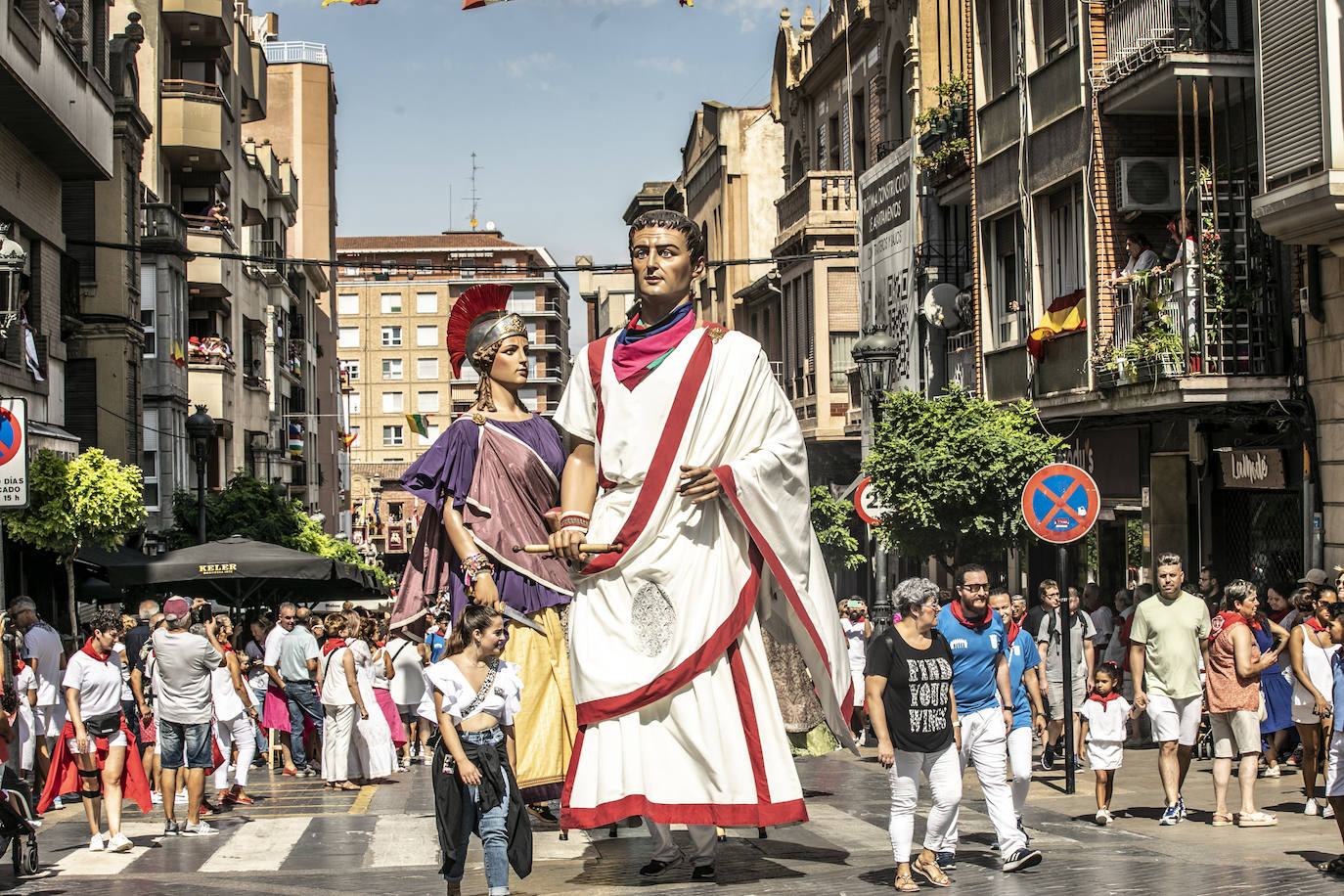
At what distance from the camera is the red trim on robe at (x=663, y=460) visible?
8445 millimetres

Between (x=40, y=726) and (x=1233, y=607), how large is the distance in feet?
30.7

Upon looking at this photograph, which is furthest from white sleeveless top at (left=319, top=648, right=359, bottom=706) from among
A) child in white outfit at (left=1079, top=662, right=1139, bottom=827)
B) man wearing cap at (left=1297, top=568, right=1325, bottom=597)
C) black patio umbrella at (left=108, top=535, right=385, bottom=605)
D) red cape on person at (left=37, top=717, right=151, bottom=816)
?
man wearing cap at (left=1297, top=568, right=1325, bottom=597)

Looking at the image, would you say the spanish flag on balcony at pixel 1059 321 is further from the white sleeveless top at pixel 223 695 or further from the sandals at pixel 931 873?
the sandals at pixel 931 873

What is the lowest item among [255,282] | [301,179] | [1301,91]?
[1301,91]

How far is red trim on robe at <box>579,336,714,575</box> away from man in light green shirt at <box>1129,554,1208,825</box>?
5181 mm

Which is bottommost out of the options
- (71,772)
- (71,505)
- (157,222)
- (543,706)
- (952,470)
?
(71,772)

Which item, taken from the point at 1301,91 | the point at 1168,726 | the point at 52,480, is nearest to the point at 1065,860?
the point at 1168,726

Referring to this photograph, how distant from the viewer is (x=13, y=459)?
13539mm

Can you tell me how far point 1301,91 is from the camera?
1731 cm

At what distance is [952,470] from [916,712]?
1149 centimetres

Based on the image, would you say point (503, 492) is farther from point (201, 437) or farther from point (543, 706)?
point (201, 437)

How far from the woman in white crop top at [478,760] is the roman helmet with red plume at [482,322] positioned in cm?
262

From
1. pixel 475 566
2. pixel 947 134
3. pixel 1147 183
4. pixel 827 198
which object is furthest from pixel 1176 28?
pixel 827 198

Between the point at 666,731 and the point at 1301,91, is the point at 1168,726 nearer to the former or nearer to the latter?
the point at 666,731
